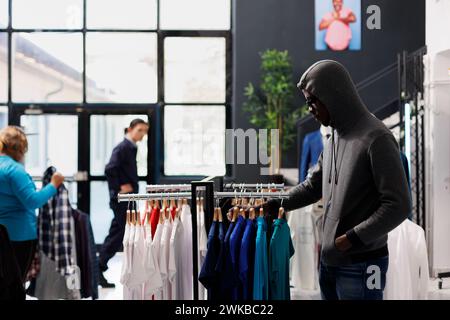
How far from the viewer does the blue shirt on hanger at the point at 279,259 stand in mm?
3305

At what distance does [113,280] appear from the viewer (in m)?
6.47

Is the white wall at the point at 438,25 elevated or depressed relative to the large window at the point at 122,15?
depressed

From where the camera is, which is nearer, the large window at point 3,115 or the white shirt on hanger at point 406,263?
the white shirt on hanger at point 406,263

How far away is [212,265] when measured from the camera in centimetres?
324

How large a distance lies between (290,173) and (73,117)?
2672 millimetres

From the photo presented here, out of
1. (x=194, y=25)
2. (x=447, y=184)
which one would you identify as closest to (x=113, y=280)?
(x=447, y=184)

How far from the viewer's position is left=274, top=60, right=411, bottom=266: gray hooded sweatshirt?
2.71 metres

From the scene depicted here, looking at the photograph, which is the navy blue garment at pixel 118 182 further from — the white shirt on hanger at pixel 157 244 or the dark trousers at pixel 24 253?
the white shirt on hanger at pixel 157 244

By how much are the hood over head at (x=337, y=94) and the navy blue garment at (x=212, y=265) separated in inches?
30.0

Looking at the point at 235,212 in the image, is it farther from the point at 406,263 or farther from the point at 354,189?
the point at 406,263

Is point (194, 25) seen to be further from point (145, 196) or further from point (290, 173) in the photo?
point (145, 196)

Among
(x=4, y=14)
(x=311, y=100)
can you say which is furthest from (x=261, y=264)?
(x=4, y=14)

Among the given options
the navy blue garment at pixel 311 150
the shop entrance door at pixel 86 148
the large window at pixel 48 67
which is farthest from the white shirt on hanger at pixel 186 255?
the large window at pixel 48 67
